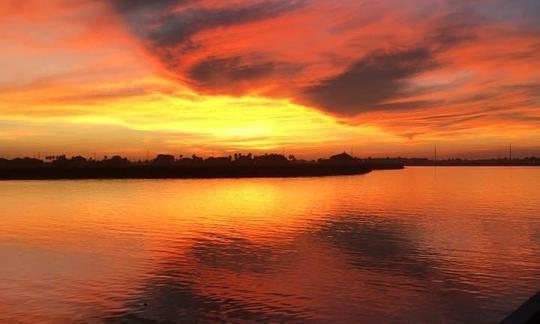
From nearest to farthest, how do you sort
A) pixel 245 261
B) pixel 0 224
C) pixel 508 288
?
pixel 508 288 < pixel 245 261 < pixel 0 224

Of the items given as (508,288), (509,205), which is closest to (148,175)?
(509,205)

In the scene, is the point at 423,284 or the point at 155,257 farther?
the point at 155,257

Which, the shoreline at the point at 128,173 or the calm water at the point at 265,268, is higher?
the shoreline at the point at 128,173

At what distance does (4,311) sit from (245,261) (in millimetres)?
11999

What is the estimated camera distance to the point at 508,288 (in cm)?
2042

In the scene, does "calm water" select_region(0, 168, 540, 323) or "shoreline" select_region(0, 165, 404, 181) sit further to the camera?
"shoreline" select_region(0, 165, 404, 181)

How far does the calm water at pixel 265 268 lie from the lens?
17.4 meters

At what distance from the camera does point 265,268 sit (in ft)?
80.0

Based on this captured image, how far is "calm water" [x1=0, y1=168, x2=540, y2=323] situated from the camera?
17.4 metres

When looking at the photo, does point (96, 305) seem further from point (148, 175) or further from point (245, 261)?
point (148, 175)

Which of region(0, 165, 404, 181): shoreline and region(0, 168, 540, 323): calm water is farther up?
region(0, 165, 404, 181): shoreline

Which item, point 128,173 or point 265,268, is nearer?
point 265,268

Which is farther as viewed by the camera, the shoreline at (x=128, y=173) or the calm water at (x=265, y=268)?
the shoreline at (x=128, y=173)

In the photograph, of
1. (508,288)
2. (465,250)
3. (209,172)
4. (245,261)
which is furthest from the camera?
(209,172)
